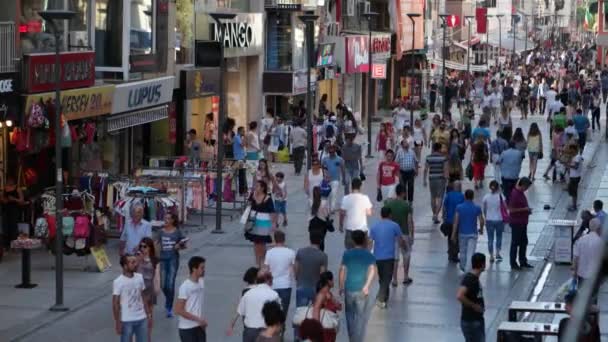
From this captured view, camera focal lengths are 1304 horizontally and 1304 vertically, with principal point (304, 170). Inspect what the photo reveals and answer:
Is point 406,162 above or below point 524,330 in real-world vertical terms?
above

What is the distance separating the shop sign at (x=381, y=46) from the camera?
50603 mm

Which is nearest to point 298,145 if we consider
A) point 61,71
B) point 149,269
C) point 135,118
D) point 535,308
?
point 135,118

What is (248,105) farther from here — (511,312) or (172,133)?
(511,312)

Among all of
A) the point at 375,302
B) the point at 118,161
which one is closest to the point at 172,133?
the point at 118,161

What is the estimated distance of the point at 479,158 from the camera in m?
29.0

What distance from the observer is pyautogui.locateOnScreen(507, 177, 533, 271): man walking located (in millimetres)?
19000

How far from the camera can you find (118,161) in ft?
91.6

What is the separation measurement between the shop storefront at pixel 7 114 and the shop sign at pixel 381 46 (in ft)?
100

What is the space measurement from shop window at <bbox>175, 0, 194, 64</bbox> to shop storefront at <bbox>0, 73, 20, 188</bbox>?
34.2ft

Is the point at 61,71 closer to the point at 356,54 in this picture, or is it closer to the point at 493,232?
the point at 493,232

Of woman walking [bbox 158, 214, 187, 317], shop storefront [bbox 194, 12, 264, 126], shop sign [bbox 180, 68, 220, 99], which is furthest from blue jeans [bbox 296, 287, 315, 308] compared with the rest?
shop storefront [bbox 194, 12, 264, 126]

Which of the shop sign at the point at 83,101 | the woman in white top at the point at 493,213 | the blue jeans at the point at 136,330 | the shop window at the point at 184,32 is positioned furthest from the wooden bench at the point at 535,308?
the shop window at the point at 184,32

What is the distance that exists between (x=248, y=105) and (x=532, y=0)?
313ft

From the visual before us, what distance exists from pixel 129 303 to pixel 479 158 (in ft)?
59.4
